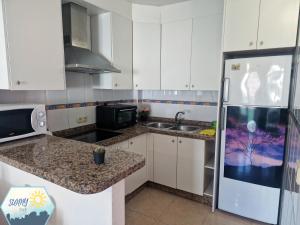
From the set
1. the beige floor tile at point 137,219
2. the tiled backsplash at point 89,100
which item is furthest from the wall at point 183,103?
the beige floor tile at point 137,219

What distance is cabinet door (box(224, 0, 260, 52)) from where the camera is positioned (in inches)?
68.4

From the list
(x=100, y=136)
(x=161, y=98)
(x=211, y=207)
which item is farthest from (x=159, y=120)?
(x=211, y=207)

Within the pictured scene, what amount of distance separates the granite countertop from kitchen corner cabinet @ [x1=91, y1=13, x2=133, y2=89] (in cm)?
108

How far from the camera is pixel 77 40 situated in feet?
6.29

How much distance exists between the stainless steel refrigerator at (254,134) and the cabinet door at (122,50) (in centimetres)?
119

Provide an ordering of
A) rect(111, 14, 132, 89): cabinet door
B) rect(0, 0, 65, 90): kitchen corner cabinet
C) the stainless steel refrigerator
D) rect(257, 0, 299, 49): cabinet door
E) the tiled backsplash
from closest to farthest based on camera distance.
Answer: rect(0, 0, 65, 90): kitchen corner cabinet → rect(257, 0, 299, 49): cabinet door → the stainless steel refrigerator → the tiled backsplash → rect(111, 14, 132, 89): cabinet door

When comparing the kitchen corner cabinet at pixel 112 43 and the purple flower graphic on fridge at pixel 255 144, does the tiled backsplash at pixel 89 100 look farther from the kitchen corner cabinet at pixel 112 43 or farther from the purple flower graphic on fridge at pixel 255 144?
the purple flower graphic on fridge at pixel 255 144

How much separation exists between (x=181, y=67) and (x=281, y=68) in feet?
3.52

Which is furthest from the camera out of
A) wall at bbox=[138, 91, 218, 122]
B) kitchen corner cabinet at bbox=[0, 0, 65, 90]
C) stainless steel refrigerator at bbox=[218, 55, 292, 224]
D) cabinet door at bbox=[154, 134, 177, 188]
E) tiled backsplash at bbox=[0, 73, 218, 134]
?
wall at bbox=[138, 91, 218, 122]

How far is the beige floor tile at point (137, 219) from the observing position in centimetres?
196

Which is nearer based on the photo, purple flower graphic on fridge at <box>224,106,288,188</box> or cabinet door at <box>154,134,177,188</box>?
purple flower graphic on fridge at <box>224,106,288,188</box>

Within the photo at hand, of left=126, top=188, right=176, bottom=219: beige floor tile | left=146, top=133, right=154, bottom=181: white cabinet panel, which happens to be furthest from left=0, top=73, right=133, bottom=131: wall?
left=126, top=188, right=176, bottom=219: beige floor tile

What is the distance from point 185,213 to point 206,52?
5.99 feet

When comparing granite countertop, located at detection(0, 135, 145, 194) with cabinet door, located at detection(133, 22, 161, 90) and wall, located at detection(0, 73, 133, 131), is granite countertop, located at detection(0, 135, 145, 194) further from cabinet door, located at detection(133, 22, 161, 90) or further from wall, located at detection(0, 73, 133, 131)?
cabinet door, located at detection(133, 22, 161, 90)
